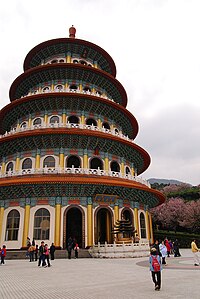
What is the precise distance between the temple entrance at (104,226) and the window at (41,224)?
4360mm

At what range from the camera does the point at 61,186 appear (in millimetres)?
22375

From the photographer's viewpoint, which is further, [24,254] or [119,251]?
[24,254]

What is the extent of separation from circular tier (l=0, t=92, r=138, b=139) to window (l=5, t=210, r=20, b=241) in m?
10.9

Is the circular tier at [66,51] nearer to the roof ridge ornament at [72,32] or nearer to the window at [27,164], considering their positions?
the roof ridge ornament at [72,32]

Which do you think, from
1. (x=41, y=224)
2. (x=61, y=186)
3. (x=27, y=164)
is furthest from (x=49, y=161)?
(x=41, y=224)

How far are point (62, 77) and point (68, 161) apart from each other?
1126 centimetres

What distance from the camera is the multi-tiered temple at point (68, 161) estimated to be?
73.5 ft

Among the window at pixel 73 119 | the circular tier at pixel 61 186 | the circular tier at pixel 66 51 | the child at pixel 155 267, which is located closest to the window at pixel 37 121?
the window at pixel 73 119

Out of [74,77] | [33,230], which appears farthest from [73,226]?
[74,77]

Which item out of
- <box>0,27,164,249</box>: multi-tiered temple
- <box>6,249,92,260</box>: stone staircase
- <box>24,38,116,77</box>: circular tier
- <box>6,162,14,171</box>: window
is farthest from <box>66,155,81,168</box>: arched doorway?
<box>24,38,116,77</box>: circular tier

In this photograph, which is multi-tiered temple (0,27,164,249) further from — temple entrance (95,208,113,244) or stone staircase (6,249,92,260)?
stone staircase (6,249,92,260)

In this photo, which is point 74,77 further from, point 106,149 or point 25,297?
point 25,297

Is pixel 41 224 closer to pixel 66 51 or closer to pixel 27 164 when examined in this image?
pixel 27 164

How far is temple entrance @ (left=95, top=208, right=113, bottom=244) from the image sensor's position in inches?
945
